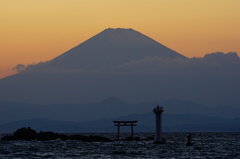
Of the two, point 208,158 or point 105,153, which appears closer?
point 208,158

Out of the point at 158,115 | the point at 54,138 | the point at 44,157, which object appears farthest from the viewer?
the point at 54,138

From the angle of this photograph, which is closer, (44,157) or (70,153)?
(44,157)

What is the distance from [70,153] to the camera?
339 ft

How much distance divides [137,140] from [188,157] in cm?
6239

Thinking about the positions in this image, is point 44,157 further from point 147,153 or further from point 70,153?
point 147,153

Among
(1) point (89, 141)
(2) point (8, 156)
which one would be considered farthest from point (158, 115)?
(2) point (8, 156)

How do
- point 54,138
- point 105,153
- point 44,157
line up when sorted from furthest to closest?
point 54,138 < point 105,153 < point 44,157

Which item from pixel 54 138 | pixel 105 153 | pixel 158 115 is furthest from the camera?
pixel 54 138

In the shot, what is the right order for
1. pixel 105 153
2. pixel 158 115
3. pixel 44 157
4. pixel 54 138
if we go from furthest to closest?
1. pixel 54 138
2. pixel 158 115
3. pixel 105 153
4. pixel 44 157

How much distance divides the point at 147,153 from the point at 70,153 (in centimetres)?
1045

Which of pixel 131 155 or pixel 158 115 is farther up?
pixel 158 115

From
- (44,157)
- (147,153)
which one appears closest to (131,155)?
(147,153)

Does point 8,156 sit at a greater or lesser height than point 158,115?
lesser

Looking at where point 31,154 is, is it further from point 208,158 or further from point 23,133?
→ point 23,133
